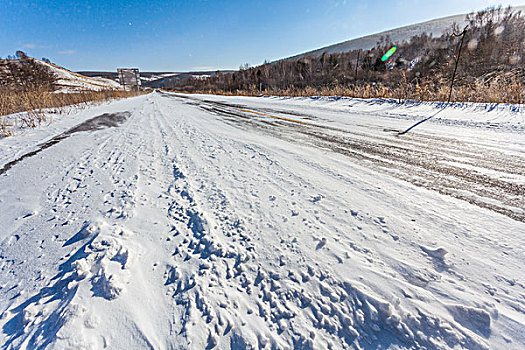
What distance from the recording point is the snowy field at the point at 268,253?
1205 millimetres

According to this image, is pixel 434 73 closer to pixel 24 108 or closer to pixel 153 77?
pixel 24 108

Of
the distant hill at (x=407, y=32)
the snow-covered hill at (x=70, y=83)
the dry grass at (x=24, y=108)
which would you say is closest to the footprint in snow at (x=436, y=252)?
the dry grass at (x=24, y=108)

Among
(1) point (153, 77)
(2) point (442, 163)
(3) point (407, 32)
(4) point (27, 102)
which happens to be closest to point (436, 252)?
(2) point (442, 163)

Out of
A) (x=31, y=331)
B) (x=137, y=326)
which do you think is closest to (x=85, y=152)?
(x=31, y=331)

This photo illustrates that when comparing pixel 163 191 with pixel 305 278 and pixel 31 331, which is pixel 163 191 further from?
pixel 305 278

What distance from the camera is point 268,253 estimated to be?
5.64 ft

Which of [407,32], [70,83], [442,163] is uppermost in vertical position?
[407,32]

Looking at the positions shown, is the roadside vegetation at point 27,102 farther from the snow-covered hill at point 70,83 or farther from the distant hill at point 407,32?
the distant hill at point 407,32

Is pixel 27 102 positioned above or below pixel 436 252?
above

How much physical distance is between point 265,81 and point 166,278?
134 feet

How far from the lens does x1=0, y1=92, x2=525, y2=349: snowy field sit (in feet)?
3.95

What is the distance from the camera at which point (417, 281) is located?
145 centimetres

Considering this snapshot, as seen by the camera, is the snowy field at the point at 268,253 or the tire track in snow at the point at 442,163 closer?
the snowy field at the point at 268,253

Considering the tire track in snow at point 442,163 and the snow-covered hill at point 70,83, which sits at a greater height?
the snow-covered hill at point 70,83
